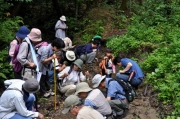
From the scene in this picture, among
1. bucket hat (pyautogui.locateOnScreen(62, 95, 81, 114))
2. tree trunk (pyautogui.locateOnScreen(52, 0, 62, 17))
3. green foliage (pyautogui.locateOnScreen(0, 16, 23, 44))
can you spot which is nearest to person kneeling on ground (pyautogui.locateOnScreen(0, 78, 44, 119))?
bucket hat (pyautogui.locateOnScreen(62, 95, 81, 114))

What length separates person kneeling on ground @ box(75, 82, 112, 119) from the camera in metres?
4.84

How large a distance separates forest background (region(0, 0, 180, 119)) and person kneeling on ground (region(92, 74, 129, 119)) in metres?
0.97

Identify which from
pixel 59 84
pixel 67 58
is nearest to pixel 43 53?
pixel 59 84

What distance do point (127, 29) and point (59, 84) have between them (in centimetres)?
642

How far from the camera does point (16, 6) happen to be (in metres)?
12.4

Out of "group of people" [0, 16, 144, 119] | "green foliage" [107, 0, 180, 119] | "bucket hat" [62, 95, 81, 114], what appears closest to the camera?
"group of people" [0, 16, 144, 119]

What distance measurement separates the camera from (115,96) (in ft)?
20.1

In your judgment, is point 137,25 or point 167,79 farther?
point 137,25

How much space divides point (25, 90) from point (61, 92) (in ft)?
9.27

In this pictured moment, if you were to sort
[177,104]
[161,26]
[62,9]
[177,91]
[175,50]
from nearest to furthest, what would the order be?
[177,104] → [177,91] → [175,50] → [161,26] → [62,9]

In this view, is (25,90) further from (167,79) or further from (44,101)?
(167,79)

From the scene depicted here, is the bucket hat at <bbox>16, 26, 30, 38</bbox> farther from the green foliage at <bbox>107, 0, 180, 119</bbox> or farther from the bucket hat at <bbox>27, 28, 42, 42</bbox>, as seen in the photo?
the green foliage at <bbox>107, 0, 180, 119</bbox>

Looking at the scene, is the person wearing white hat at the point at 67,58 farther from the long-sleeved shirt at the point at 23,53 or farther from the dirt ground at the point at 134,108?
the long-sleeved shirt at the point at 23,53

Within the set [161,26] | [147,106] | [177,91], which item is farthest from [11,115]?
[161,26]
